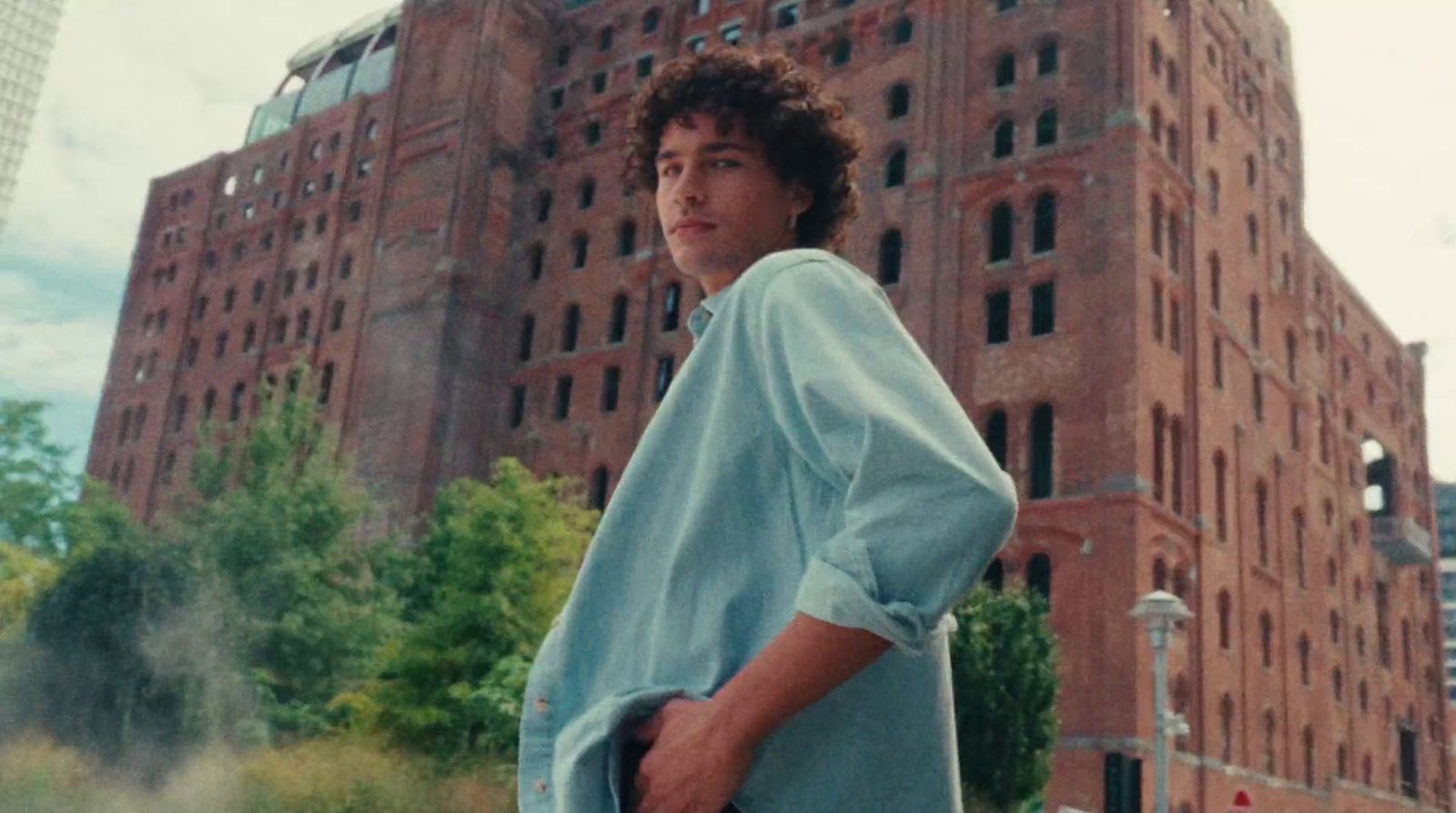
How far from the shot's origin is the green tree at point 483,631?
19.2 m

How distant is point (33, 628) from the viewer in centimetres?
2281

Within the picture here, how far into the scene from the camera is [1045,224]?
2923cm

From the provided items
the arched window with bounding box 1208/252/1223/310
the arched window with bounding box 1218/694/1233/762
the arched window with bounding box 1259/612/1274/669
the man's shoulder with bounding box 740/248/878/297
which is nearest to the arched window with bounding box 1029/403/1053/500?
the arched window with bounding box 1218/694/1233/762

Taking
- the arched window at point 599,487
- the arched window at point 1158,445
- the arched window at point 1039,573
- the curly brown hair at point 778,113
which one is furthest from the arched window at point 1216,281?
the curly brown hair at point 778,113

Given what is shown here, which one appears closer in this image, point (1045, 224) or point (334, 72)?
point (1045, 224)

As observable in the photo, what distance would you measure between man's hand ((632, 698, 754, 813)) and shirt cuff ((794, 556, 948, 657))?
14cm

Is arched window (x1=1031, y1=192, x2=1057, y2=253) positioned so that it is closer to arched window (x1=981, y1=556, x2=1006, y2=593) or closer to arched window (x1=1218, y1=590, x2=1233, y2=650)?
arched window (x1=981, y1=556, x2=1006, y2=593)

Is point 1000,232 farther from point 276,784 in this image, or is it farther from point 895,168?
point 276,784

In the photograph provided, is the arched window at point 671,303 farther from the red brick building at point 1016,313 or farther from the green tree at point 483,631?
the green tree at point 483,631

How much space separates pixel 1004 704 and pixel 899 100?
660 inches

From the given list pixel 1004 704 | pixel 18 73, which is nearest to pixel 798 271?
pixel 1004 704

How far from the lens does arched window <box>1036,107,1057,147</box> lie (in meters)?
29.7

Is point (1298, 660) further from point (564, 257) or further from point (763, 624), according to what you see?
point (763, 624)

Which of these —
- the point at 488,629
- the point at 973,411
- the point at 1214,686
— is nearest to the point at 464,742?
the point at 488,629
